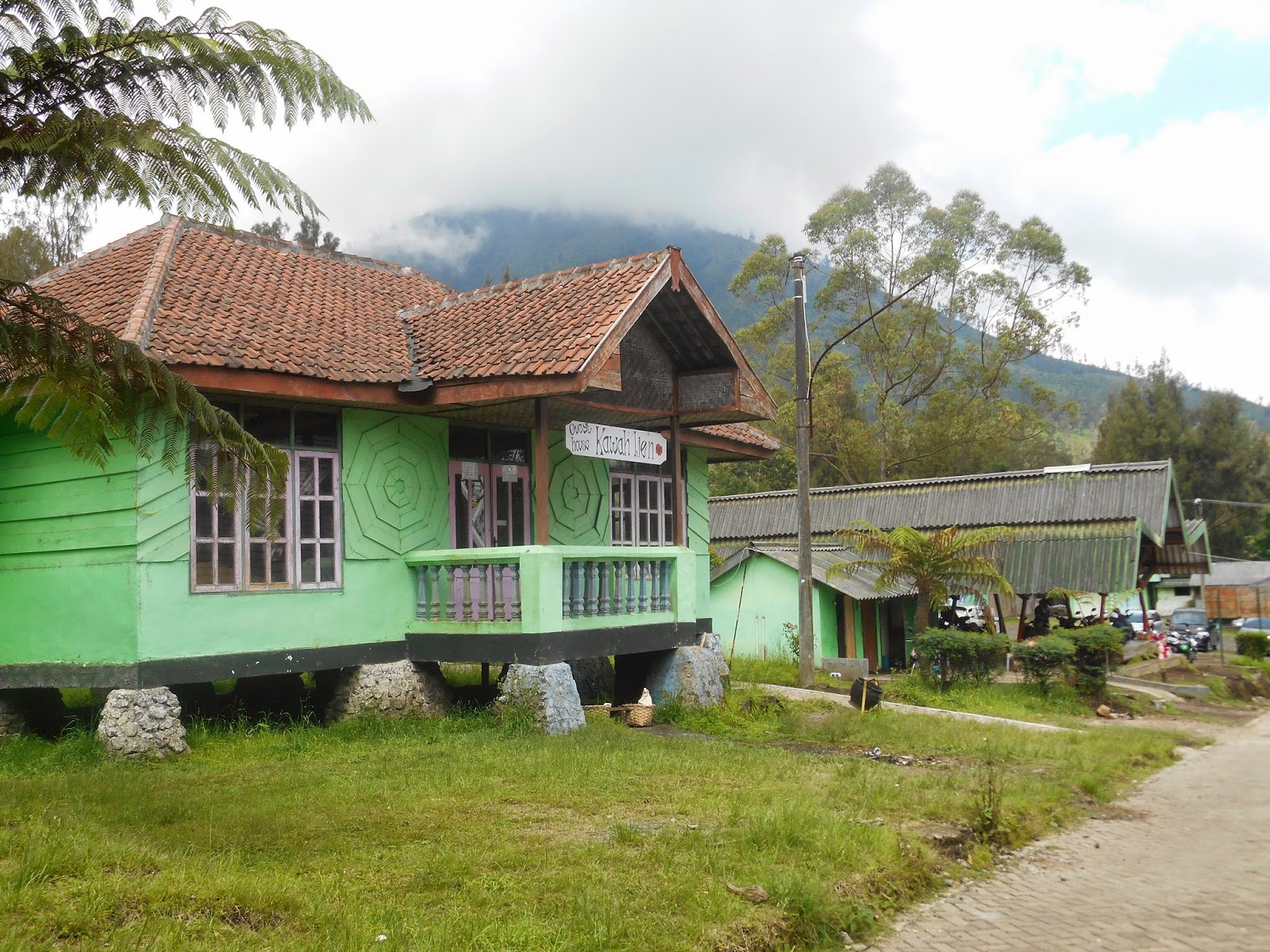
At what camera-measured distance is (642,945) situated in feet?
17.7

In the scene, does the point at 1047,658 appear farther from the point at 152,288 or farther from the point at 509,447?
the point at 152,288

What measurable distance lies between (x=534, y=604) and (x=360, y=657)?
6.61ft

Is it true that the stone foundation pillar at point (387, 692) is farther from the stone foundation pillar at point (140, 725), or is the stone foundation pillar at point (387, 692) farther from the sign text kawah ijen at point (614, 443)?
the sign text kawah ijen at point (614, 443)

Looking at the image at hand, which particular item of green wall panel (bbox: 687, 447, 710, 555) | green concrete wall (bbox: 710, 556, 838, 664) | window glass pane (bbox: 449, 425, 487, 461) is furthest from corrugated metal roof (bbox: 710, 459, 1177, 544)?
window glass pane (bbox: 449, 425, 487, 461)

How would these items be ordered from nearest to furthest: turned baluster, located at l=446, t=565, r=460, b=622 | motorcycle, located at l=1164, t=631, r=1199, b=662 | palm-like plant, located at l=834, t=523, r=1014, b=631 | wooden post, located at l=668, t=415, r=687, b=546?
turned baluster, located at l=446, t=565, r=460, b=622
wooden post, located at l=668, t=415, r=687, b=546
palm-like plant, located at l=834, t=523, r=1014, b=631
motorcycle, located at l=1164, t=631, r=1199, b=662

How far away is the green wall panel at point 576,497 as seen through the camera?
1460 centimetres

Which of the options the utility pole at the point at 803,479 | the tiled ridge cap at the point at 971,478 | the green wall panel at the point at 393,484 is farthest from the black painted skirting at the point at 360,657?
the tiled ridge cap at the point at 971,478

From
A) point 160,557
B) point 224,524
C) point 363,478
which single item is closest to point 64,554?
point 160,557

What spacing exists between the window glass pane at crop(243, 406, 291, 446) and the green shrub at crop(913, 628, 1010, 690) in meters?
11.1

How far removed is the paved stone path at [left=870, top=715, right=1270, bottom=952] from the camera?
20.7ft

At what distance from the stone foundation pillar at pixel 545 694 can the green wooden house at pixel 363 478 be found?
0.16 m

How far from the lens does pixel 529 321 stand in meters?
12.7

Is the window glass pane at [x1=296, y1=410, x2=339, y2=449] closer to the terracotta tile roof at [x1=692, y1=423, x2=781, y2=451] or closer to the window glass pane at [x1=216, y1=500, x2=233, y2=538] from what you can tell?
the window glass pane at [x1=216, y1=500, x2=233, y2=538]

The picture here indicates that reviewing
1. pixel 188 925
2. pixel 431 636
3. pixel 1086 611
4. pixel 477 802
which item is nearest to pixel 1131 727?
pixel 431 636
